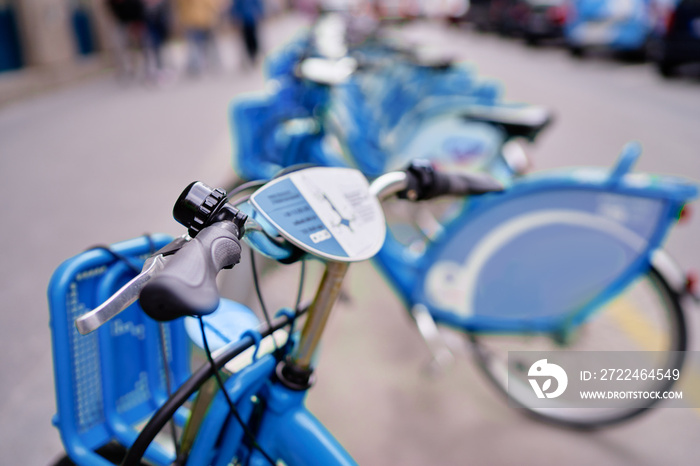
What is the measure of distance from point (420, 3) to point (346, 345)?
86.1ft

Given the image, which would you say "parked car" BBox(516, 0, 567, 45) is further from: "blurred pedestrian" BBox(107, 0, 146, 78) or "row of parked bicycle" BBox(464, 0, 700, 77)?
"blurred pedestrian" BBox(107, 0, 146, 78)

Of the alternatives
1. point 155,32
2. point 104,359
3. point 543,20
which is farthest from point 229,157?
point 543,20

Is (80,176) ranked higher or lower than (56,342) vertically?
lower

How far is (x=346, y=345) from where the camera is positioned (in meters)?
2.66

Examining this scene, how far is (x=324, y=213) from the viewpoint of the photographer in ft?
2.86

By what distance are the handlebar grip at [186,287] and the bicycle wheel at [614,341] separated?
1780 mm

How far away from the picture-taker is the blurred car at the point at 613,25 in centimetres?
977

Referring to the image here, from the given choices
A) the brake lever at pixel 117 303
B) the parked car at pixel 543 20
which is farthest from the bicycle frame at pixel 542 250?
the parked car at pixel 543 20

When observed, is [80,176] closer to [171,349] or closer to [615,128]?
[171,349]

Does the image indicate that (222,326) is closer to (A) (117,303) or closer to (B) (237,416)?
(B) (237,416)

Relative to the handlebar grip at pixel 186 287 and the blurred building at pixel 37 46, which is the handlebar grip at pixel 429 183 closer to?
the handlebar grip at pixel 186 287

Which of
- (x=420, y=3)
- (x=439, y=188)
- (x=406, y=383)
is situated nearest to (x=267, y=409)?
(x=439, y=188)

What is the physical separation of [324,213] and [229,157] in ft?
15.2

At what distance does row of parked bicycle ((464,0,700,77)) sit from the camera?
805cm
